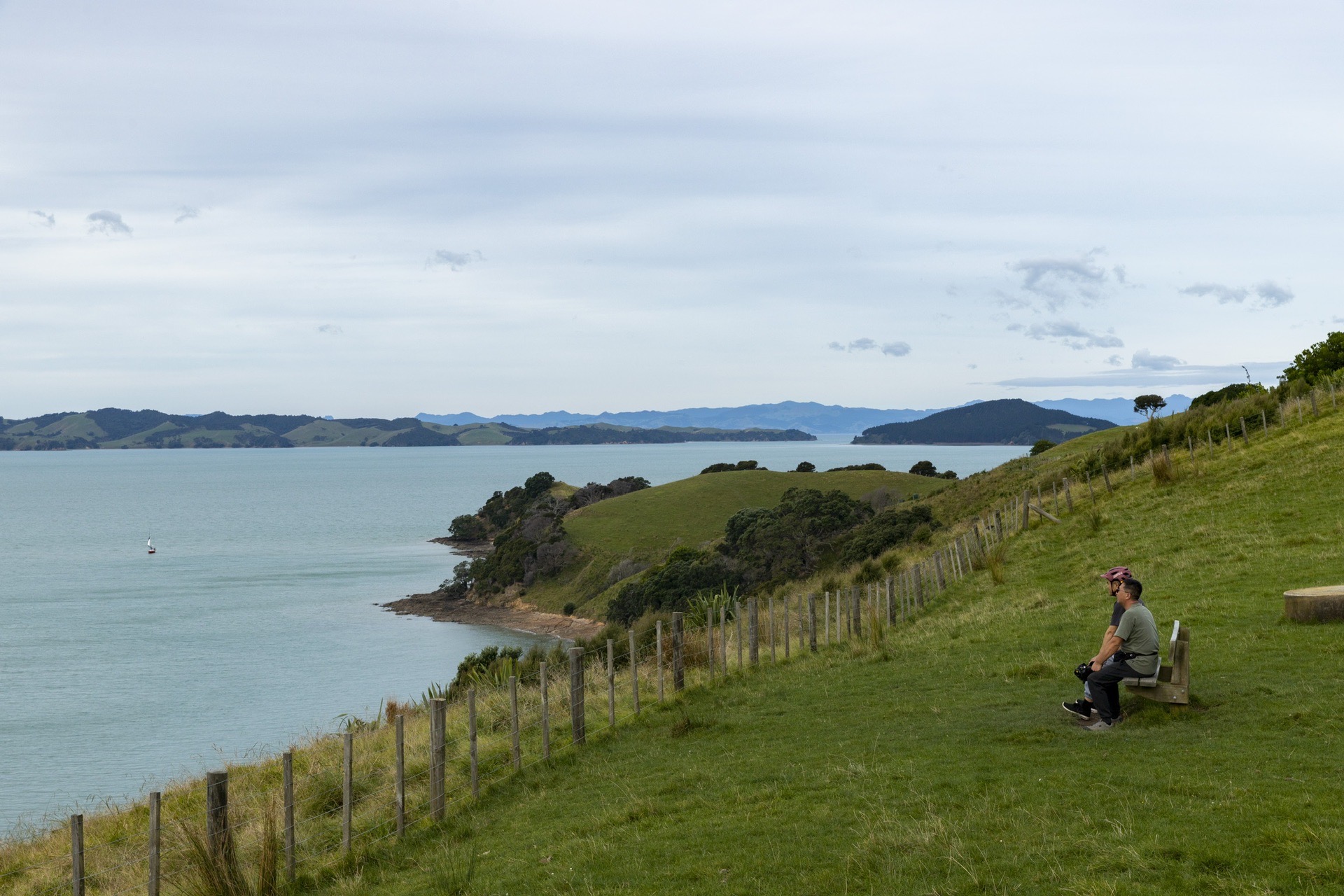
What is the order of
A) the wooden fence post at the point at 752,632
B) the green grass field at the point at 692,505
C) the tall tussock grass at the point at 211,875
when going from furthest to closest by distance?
the green grass field at the point at 692,505 < the wooden fence post at the point at 752,632 < the tall tussock grass at the point at 211,875

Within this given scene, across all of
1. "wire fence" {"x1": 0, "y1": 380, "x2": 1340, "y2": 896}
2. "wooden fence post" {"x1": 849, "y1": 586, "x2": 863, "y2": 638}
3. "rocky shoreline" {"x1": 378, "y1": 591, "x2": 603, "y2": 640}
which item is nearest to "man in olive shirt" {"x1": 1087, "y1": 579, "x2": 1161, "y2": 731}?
"wire fence" {"x1": 0, "y1": 380, "x2": 1340, "y2": 896}

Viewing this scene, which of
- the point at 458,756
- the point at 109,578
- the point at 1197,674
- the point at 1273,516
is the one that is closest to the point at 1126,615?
the point at 1197,674

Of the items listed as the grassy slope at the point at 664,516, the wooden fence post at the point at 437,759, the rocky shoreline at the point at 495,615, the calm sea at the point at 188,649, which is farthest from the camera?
the grassy slope at the point at 664,516

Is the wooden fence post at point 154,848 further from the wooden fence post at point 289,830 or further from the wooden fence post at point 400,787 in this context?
the wooden fence post at point 400,787

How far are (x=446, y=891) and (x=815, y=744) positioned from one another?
5787mm

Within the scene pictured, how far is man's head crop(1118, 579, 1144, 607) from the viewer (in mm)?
12031

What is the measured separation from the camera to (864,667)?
67.0ft

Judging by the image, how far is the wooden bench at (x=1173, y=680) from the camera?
12.2 metres

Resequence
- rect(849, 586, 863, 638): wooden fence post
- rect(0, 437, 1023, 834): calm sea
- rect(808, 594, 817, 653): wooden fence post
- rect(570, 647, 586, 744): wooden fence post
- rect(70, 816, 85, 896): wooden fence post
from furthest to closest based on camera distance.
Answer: rect(0, 437, 1023, 834): calm sea < rect(849, 586, 863, 638): wooden fence post < rect(808, 594, 817, 653): wooden fence post < rect(570, 647, 586, 744): wooden fence post < rect(70, 816, 85, 896): wooden fence post

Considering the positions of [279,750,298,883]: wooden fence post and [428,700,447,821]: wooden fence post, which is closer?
[279,750,298,883]: wooden fence post

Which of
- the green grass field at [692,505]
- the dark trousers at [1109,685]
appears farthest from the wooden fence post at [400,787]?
the green grass field at [692,505]

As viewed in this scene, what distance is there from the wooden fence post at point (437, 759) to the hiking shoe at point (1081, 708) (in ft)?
26.5

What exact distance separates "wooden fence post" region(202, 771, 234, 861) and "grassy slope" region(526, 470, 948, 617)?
69.7 metres

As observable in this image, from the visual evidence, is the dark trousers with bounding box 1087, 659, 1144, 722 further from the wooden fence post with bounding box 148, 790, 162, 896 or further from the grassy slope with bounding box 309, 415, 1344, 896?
the wooden fence post with bounding box 148, 790, 162, 896
